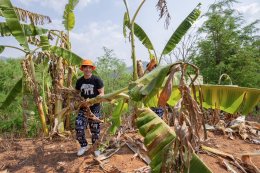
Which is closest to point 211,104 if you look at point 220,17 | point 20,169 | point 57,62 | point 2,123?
point 20,169

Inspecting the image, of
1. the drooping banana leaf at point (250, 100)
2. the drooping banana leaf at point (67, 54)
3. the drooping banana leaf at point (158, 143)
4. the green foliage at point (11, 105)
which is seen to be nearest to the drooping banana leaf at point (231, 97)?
the drooping banana leaf at point (250, 100)

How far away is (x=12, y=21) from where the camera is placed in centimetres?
655

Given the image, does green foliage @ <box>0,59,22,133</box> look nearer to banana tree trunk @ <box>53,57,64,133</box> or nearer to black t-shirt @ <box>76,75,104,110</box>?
banana tree trunk @ <box>53,57,64,133</box>

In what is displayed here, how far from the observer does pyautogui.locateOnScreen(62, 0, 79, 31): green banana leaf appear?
7.64 m


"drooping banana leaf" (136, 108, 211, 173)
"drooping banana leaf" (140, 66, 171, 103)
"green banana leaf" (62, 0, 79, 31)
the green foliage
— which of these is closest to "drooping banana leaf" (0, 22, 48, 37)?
"green banana leaf" (62, 0, 79, 31)

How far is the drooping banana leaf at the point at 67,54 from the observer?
22.6ft

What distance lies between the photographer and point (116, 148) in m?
5.90

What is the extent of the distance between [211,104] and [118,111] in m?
1.71

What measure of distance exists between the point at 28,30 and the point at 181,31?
3.32 metres

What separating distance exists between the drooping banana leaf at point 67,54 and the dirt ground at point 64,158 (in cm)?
164

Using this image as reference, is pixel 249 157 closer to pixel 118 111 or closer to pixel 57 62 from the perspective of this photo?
pixel 118 111

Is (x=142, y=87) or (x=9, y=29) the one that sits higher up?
(x=9, y=29)

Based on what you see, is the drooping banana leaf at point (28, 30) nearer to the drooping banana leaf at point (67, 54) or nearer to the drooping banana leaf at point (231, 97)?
the drooping banana leaf at point (67, 54)

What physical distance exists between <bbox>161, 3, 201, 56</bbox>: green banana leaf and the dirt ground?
1.98 m
